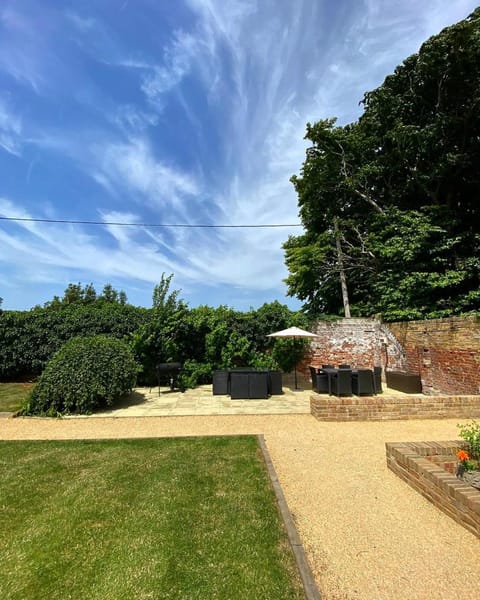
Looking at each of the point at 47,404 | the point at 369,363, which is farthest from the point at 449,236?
the point at 47,404

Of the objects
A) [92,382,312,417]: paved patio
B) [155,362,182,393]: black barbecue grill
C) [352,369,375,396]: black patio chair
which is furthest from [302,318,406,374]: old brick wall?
[155,362,182,393]: black barbecue grill

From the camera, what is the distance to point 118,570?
6.38ft

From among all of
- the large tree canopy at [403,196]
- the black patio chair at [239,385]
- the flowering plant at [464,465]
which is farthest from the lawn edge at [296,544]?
the large tree canopy at [403,196]

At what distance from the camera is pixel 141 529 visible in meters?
2.39

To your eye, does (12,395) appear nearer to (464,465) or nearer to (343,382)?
(343,382)

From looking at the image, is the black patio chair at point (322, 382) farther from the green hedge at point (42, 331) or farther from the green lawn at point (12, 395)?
the green lawn at point (12, 395)

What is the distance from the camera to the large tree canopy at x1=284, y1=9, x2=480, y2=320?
11117 mm

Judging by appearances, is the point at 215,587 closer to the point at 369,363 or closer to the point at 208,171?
the point at 369,363

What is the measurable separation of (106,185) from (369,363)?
452 inches

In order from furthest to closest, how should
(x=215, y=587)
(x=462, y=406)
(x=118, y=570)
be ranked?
(x=462, y=406), (x=118, y=570), (x=215, y=587)

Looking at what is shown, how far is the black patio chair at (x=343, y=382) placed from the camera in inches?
285

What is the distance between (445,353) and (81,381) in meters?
8.68

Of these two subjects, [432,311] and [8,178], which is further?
[432,311]

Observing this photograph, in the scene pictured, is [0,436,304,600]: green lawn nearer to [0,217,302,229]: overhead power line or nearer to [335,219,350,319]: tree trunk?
[0,217,302,229]: overhead power line
